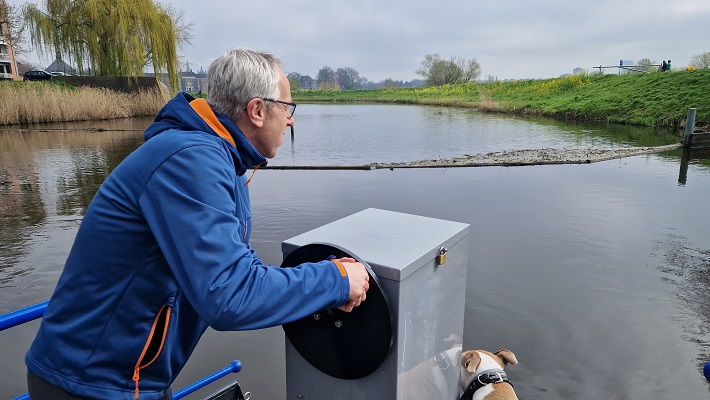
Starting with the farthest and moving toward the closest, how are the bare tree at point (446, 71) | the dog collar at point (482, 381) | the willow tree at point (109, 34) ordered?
the bare tree at point (446, 71) < the willow tree at point (109, 34) < the dog collar at point (482, 381)

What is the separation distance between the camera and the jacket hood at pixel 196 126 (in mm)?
1300

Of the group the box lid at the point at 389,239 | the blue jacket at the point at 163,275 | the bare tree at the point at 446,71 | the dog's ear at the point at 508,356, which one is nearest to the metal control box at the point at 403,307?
the box lid at the point at 389,239

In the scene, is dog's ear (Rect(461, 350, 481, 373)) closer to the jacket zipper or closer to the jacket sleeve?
the jacket sleeve

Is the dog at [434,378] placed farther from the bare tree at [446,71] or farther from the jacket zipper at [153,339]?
the bare tree at [446,71]

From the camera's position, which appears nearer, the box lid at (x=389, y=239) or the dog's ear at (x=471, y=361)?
the box lid at (x=389, y=239)

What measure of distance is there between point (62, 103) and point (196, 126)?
79.1ft

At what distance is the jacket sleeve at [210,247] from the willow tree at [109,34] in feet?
82.5

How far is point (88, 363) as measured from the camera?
1287mm

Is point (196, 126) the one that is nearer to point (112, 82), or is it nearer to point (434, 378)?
point (434, 378)

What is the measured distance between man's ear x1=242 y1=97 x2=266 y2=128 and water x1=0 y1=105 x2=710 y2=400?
8.06 feet

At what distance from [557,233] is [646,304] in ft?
6.52

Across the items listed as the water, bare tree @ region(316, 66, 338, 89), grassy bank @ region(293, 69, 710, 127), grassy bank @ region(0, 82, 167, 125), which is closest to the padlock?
the water

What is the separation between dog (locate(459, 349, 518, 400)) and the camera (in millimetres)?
2457

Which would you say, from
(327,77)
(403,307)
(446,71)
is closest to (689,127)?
(403,307)
